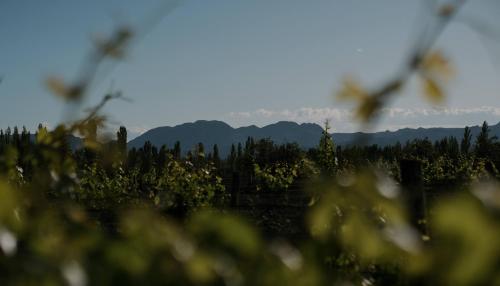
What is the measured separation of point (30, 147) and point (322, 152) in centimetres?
1014

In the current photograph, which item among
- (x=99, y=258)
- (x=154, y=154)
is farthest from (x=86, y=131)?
(x=154, y=154)

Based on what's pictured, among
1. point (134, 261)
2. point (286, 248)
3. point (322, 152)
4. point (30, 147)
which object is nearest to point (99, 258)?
point (134, 261)

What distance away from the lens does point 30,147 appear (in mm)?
1405

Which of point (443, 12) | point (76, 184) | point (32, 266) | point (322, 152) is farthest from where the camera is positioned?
point (322, 152)

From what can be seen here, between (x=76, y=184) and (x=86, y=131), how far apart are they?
0.48 feet

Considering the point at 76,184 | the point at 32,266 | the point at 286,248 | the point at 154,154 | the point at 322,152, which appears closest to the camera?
the point at 32,266

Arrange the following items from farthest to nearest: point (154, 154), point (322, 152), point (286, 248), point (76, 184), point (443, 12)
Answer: point (154, 154) → point (322, 152) → point (76, 184) → point (443, 12) → point (286, 248)

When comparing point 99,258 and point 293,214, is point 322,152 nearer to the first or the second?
point 293,214

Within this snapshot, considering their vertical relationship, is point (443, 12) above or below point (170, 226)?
above

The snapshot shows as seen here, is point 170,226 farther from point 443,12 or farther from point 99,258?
point 443,12

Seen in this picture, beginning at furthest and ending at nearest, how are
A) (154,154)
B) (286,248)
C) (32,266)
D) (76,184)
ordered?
(154,154), (76,184), (286,248), (32,266)

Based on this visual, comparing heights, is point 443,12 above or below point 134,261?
above

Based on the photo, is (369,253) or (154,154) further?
(154,154)

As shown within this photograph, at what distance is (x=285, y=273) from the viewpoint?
0.72 meters
